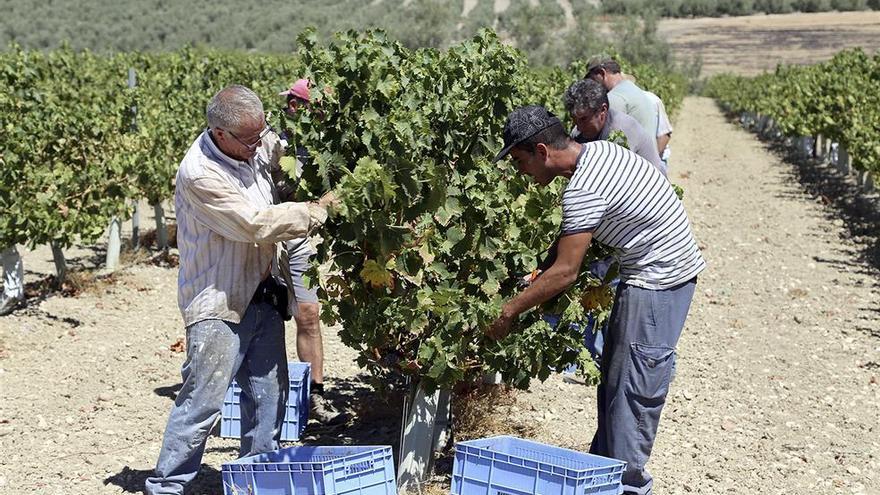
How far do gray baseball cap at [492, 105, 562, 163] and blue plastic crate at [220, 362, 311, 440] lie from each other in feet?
5.95

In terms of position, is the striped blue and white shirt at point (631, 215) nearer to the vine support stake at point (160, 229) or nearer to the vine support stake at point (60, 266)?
the vine support stake at point (60, 266)

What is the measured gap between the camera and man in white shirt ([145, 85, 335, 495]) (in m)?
4.23

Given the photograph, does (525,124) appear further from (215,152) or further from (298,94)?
(298,94)

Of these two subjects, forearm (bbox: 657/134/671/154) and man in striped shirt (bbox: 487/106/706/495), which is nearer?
man in striped shirt (bbox: 487/106/706/495)

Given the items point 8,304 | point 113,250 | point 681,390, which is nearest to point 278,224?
point 681,390

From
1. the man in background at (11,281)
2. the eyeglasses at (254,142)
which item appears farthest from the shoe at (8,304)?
the eyeglasses at (254,142)

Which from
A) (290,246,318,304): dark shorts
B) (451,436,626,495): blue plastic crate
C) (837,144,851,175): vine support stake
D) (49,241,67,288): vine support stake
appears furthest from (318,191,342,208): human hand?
(837,144,851,175): vine support stake

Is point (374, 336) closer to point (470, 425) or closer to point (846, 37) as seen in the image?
point (470, 425)

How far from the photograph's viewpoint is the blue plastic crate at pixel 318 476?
4.09m

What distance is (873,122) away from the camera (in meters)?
16.2

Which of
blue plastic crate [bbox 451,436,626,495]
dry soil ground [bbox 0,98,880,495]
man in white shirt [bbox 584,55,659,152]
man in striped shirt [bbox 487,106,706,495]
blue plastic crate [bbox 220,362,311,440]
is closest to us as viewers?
blue plastic crate [bbox 451,436,626,495]

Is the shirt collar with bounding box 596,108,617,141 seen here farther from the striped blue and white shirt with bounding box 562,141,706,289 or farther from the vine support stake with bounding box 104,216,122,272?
the vine support stake with bounding box 104,216,122,272

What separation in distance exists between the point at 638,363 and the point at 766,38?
9526cm

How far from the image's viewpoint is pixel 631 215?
4242 mm
